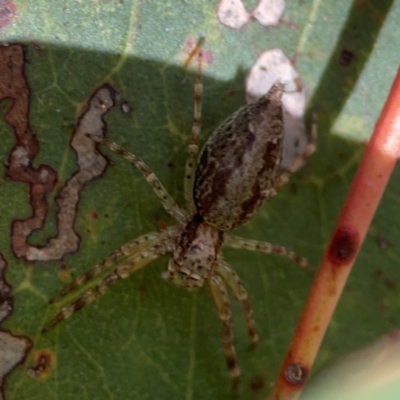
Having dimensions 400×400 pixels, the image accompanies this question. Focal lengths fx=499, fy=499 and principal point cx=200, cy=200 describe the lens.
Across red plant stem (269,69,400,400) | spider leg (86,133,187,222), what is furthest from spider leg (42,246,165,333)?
red plant stem (269,69,400,400)

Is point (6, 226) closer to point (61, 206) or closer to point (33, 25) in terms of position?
point (61, 206)

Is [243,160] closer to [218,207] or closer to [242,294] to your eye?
[218,207]

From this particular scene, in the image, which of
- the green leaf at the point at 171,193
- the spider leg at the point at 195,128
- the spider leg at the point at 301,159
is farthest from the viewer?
the spider leg at the point at 301,159

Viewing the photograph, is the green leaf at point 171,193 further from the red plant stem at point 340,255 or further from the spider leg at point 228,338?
the red plant stem at point 340,255

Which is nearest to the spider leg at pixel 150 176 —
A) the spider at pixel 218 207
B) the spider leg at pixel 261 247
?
Result: the spider at pixel 218 207

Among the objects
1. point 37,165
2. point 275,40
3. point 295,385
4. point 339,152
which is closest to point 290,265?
point 339,152

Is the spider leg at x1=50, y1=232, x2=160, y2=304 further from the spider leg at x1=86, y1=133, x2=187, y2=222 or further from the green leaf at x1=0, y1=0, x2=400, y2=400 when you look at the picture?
the spider leg at x1=86, y1=133, x2=187, y2=222

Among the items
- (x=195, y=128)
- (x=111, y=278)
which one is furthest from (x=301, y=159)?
(x=111, y=278)
